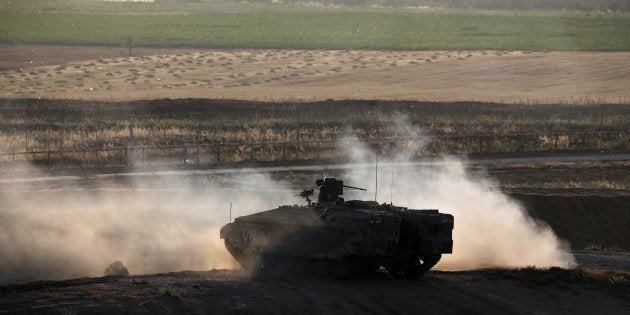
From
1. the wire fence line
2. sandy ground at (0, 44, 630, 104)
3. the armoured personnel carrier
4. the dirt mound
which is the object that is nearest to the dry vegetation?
the wire fence line

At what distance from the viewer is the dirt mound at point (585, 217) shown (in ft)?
140

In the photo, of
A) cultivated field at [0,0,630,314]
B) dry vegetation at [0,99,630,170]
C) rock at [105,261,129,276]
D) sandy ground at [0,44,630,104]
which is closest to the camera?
cultivated field at [0,0,630,314]

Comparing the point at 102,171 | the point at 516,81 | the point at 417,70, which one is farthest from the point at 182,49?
the point at 102,171

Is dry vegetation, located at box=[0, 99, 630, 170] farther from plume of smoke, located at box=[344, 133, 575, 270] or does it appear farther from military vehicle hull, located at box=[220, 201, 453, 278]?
military vehicle hull, located at box=[220, 201, 453, 278]

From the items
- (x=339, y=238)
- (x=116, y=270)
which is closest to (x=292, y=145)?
(x=116, y=270)

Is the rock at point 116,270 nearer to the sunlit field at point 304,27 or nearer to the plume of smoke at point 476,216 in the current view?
the plume of smoke at point 476,216

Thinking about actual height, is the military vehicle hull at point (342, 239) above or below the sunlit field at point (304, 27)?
below

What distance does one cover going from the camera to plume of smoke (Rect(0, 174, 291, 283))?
29.9 m

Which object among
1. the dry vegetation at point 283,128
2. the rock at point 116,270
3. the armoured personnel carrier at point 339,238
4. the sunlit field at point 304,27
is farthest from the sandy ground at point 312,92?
the sunlit field at point 304,27

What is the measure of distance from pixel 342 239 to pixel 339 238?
79 mm

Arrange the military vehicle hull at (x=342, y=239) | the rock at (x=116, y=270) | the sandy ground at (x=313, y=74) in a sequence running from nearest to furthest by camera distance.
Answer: the military vehicle hull at (x=342, y=239)
the rock at (x=116, y=270)
the sandy ground at (x=313, y=74)

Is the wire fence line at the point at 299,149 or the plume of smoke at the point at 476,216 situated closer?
the plume of smoke at the point at 476,216

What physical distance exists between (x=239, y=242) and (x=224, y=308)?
5.42 meters

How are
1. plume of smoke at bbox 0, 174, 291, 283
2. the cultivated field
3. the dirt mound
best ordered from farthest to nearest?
the dirt mound
plume of smoke at bbox 0, 174, 291, 283
the cultivated field
